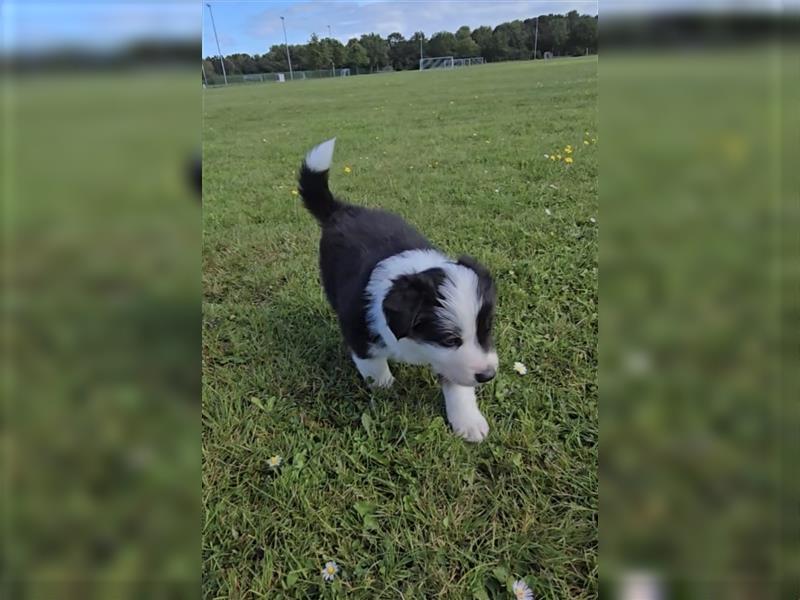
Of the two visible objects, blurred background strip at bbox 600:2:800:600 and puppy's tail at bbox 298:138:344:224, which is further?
puppy's tail at bbox 298:138:344:224

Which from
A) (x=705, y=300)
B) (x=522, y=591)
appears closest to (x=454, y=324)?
(x=522, y=591)

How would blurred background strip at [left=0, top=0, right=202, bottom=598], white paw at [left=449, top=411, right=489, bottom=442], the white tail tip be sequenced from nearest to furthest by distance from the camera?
1. blurred background strip at [left=0, top=0, right=202, bottom=598]
2. white paw at [left=449, top=411, right=489, bottom=442]
3. the white tail tip

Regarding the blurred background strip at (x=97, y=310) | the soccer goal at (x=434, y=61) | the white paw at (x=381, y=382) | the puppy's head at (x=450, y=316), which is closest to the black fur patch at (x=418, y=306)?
the puppy's head at (x=450, y=316)

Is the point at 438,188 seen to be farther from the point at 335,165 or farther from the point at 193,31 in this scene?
the point at 193,31

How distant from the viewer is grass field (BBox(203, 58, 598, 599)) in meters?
1.84

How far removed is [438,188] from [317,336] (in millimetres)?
2578

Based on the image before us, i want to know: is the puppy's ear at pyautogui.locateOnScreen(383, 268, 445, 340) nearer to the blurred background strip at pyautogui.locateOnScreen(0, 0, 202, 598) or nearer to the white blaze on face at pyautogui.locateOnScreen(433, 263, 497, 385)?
the white blaze on face at pyautogui.locateOnScreen(433, 263, 497, 385)

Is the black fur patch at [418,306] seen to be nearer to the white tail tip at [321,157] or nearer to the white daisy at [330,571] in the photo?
the white daisy at [330,571]

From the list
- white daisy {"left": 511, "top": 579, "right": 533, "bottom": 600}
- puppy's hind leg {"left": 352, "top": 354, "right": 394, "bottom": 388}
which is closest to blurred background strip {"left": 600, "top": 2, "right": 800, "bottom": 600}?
white daisy {"left": 511, "top": 579, "right": 533, "bottom": 600}

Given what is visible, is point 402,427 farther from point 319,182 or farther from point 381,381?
point 319,182

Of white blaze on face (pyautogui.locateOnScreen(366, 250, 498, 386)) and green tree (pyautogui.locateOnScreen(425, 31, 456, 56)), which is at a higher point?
green tree (pyautogui.locateOnScreen(425, 31, 456, 56))

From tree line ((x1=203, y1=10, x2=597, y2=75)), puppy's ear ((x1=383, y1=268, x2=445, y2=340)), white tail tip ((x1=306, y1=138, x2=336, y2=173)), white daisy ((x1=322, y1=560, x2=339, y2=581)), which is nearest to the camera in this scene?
tree line ((x1=203, y1=10, x2=597, y2=75))

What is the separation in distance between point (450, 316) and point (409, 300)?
0.60 ft

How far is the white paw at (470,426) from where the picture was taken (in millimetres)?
2326
